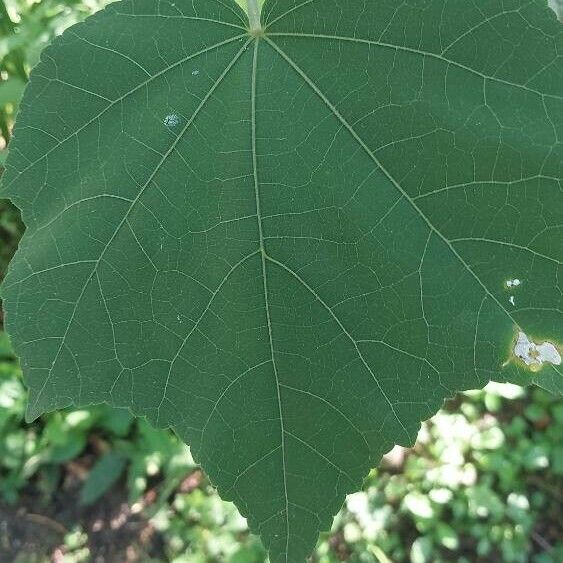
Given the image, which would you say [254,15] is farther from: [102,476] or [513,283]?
[102,476]

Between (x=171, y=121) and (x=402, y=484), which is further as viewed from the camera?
(x=402, y=484)

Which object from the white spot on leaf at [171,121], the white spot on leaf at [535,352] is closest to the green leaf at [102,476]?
the white spot on leaf at [171,121]

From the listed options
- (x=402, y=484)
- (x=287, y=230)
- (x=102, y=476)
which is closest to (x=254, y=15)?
(x=287, y=230)

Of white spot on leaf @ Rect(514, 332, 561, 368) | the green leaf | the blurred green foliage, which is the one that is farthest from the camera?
the green leaf

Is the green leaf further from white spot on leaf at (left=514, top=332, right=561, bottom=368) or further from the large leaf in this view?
white spot on leaf at (left=514, top=332, right=561, bottom=368)

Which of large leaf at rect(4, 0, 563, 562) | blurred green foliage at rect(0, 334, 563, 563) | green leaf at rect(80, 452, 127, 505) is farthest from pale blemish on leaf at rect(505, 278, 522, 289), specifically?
green leaf at rect(80, 452, 127, 505)

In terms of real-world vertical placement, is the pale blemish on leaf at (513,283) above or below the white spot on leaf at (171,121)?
below

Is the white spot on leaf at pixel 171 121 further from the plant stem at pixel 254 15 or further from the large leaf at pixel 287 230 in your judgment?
the plant stem at pixel 254 15
